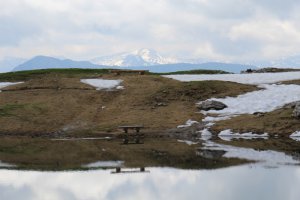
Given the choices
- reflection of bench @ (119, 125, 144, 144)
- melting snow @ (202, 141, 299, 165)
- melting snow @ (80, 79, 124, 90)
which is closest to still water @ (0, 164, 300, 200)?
melting snow @ (202, 141, 299, 165)

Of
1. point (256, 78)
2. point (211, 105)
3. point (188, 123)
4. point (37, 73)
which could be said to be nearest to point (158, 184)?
point (188, 123)

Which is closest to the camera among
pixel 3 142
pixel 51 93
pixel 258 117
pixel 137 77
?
pixel 3 142

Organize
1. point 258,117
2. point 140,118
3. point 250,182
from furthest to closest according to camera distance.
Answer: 1. point 140,118
2. point 258,117
3. point 250,182

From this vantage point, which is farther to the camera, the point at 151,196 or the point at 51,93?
the point at 51,93

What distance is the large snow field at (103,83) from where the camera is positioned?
7384 centimetres

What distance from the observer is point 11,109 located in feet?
210

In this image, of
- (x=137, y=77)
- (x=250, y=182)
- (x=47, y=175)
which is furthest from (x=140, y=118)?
(x=250, y=182)

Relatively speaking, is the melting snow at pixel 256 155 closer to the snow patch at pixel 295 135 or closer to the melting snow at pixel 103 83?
the snow patch at pixel 295 135

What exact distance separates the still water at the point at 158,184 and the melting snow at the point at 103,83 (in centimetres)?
4374

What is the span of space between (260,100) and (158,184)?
37.8 metres

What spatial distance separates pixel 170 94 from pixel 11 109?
20.1 metres

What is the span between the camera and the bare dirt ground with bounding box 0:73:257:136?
190 ft

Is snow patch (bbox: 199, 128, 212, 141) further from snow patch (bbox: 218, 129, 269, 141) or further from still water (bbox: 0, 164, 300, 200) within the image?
still water (bbox: 0, 164, 300, 200)

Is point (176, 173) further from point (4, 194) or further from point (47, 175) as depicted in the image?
point (4, 194)
